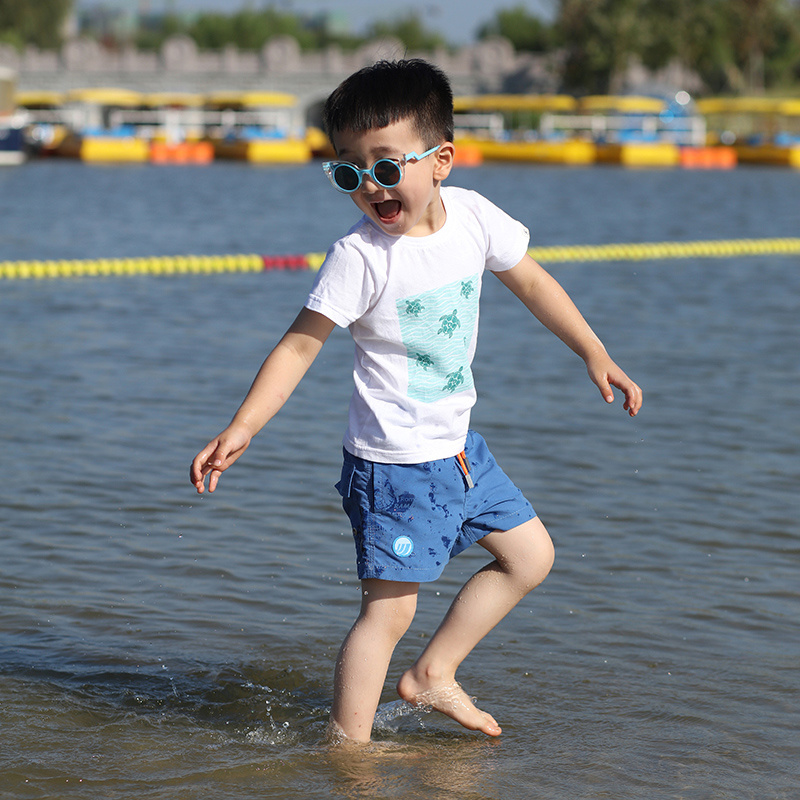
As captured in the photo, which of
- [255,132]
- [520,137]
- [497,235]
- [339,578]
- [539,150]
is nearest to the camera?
[497,235]

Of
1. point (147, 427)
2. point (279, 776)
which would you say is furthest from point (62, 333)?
point (279, 776)

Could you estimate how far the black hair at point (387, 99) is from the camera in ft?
9.35

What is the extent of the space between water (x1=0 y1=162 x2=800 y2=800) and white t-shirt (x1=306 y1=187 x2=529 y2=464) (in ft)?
2.74

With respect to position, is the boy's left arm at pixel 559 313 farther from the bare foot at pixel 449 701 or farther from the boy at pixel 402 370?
the bare foot at pixel 449 701

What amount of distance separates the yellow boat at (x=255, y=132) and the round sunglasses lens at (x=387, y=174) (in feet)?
160

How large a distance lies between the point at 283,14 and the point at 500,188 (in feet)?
310

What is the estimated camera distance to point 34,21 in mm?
94375

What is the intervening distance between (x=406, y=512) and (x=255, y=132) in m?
54.5

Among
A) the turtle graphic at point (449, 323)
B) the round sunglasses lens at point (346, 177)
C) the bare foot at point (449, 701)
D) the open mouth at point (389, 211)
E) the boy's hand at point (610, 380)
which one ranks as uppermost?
the round sunglasses lens at point (346, 177)

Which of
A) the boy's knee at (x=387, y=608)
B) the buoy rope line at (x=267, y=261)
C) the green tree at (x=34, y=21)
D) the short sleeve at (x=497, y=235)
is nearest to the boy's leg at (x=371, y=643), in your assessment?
the boy's knee at (x=387, y=608)

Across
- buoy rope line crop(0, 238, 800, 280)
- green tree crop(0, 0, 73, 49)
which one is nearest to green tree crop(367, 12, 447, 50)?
green tree crop(0, 0, 73, 49)

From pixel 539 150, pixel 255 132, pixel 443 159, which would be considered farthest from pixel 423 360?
pixel 255 132

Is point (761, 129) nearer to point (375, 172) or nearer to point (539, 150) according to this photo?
point (539, 150)

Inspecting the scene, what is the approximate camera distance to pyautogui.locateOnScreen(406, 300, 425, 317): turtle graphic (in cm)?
297
